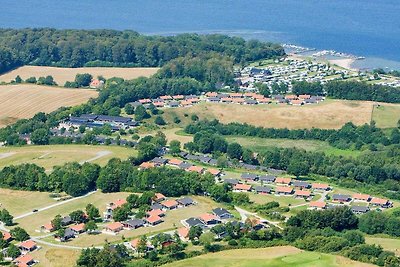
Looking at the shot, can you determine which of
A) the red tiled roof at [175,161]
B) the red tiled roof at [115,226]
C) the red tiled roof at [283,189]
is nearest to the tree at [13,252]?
the red tiled roof at [115,226]

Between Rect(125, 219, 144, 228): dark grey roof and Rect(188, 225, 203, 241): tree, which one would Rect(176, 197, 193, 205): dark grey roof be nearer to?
Rect(125, 219, 144, 228): dark grey roof

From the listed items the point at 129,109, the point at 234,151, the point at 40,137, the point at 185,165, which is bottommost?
the point at 185,165

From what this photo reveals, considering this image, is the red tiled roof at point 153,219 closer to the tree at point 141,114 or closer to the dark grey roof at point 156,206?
the dark grey roof at point 156,206

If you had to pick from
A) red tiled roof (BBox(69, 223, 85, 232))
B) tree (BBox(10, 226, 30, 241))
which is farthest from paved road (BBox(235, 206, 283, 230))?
tree (BBox(10, 226, 30, 241))

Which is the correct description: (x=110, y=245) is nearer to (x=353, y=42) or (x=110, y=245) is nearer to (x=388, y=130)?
(x=388, y=130)

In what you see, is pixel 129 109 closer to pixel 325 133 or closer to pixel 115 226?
pixel 325 133

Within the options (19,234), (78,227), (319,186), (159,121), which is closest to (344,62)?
(159,121)

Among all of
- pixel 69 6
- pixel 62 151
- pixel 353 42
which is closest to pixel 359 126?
pixel 62 151
